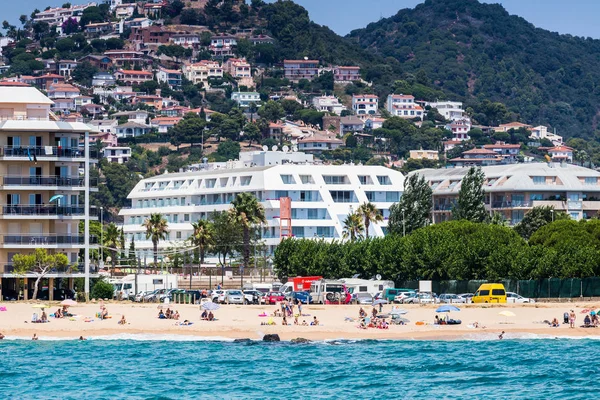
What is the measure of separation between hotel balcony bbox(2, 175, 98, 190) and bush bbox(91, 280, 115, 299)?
7.52 meters

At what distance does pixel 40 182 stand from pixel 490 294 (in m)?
33.8

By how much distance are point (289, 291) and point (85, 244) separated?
1968 centimetres

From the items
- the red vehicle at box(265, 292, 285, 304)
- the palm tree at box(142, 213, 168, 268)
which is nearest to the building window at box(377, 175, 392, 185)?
the palm tree at box(142, 213, 168, 268)

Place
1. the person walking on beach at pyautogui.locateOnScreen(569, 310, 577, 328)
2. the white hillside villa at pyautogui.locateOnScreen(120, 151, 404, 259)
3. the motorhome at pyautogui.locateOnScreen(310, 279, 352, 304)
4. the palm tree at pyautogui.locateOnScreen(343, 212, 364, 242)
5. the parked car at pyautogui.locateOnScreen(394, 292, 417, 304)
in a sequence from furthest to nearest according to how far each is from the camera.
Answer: the white hillside villa at pyautogui.locateOnScreen(120, 151, 404, 259) → the palm tree at pyautogui.locateOnScreen(343, 212, 364, 242) → the motorhome at pyautogui.locateOnScreen(310, 279, 352, 304) → the parked car at pyautogui.locateOnScreen(394, 292, 417, 304) → the person walking on beach at pyautogui.locateOnScreen(569, 310, 577, 328)

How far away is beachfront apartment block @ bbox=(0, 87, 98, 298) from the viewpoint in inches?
3748

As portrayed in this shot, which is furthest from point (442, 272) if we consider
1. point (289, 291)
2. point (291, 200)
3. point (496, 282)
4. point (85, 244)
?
point (291, 200)

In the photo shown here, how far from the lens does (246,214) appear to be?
13338 cm

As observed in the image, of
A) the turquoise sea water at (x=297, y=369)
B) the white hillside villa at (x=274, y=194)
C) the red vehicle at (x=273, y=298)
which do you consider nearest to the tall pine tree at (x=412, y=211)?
the white hillside villa at (x=274, y=194)

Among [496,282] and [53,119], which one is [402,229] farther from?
[53,119]

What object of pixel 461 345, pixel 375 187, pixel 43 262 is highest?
pixel 375 187

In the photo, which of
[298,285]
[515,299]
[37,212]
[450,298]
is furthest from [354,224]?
[37,212]

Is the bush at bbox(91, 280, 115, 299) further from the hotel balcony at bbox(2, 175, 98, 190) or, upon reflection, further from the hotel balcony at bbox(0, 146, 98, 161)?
the hotel balcony at bbox(0, 146, 98, 161)

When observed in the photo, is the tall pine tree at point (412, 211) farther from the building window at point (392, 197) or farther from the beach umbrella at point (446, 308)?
the beach umbrella at point (446, 308)

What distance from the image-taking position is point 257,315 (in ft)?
300
